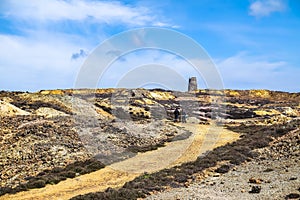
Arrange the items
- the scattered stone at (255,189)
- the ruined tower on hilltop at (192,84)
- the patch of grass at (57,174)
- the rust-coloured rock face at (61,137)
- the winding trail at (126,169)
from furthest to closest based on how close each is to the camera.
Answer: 1. the ruined tower on hilltop at (192,84)
2. the rust-coloured rock face at (61,137)
3. the patch of grass at (57,174)
4. the winding trail at (126,169)
5. the scattered stone at (255,189)

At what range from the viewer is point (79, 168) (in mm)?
25531

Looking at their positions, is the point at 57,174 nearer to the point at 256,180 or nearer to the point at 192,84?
the point at 256,180

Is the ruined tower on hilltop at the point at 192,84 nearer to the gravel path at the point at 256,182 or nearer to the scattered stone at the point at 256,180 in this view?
the gravel path at the point at 256,182

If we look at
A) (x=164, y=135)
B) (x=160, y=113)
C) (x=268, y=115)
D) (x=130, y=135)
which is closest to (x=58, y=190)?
(x=130, y=135)

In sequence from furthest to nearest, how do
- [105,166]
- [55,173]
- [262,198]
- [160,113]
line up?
[160,113] → [105,166] → [55,173] → [262,198]

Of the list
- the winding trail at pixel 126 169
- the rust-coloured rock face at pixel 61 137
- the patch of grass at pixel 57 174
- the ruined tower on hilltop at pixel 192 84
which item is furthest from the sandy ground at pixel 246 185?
the ruined tower on hilltop at pixel 192 84

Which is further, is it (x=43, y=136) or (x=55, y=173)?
(x=43, y=136)

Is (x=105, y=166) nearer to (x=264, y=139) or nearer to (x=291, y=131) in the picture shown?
(x=264, y=139)

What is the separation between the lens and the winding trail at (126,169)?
20.6m

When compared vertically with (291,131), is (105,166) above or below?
below

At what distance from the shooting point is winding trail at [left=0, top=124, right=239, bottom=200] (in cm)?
2062

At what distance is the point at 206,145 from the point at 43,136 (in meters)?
15.2

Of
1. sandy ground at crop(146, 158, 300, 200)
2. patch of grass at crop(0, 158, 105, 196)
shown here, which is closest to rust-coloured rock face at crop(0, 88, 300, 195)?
patch of grass at crop(0, 158, 105, 196)

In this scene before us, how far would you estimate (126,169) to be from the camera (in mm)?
25766
